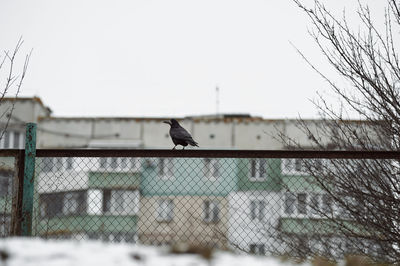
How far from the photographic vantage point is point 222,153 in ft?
14.4

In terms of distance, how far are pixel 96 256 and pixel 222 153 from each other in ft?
8.58

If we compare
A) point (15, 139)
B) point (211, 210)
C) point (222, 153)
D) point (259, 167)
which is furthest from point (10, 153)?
point (15, 139)

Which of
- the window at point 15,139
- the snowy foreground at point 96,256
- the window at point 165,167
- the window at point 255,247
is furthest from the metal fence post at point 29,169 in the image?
the window at point 15,139

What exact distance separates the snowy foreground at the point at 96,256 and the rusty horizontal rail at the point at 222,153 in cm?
226

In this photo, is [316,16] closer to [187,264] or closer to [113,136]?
[187,264]

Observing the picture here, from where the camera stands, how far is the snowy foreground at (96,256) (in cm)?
180

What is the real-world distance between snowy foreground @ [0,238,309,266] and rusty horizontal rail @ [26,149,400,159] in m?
2.26

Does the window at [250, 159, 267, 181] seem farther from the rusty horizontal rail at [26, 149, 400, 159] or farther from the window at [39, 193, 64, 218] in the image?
the window at [39, 193, 64, 218]

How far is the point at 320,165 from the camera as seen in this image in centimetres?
595

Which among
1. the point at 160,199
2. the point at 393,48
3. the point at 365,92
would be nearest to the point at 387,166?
the point at 365,92

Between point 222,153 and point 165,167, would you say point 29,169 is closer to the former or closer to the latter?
point 222,153

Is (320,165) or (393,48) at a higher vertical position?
(393,48)

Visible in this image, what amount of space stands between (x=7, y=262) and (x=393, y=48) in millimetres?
4851

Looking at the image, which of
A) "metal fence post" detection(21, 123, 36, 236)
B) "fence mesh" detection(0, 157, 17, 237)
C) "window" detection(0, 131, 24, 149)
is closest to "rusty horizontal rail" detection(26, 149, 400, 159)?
"metal fence post" detection(21, 123, 36, 236)
